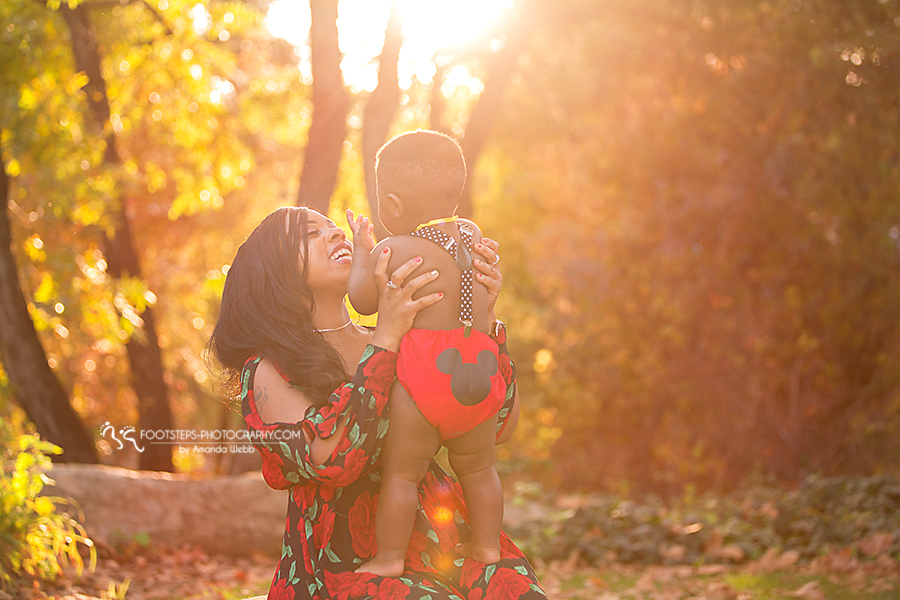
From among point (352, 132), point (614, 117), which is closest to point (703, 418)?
point (614, 117)

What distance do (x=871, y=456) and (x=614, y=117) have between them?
5.37m

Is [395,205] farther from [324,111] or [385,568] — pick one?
[324,111]

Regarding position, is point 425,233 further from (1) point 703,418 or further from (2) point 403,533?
(1) point 703,418

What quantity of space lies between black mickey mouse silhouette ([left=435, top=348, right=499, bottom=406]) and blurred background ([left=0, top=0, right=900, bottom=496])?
416cm

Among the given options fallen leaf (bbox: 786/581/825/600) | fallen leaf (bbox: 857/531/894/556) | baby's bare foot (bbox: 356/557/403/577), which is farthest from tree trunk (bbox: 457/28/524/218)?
baby's bare foot (bbox: 356/557/403/577)

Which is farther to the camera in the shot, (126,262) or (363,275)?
(126,262)

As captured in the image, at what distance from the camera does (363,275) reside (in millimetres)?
2236

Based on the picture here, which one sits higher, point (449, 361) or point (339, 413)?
point (449, 361)

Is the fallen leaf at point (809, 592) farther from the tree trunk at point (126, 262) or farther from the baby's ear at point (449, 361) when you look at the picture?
the tree trunk at point (126, 262)

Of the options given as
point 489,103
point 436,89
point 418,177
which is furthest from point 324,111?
point 418,177

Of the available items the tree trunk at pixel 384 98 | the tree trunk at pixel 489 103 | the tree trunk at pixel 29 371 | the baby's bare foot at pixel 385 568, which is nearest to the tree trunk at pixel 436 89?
the tree trunk at pixel 489 103

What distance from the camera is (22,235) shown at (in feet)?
23.6

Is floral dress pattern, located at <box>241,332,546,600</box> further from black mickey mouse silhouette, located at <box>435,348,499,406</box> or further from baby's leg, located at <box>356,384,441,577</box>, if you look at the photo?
black mickey mouse silhouette, located at <box>435,348,499,406</box>

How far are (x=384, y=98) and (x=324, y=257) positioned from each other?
4002 millimetres
